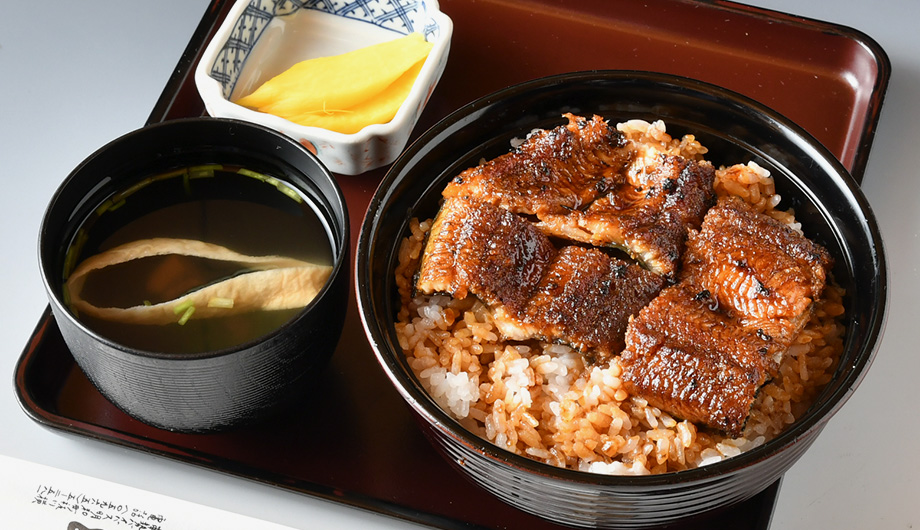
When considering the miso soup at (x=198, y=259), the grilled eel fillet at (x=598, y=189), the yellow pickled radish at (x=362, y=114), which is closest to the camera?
the miso soup at (x=198, y=259)

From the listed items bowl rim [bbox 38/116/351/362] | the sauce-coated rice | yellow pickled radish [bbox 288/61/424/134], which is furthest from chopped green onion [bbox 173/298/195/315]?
yellow pickled radish [bbox 288/61/424/134]

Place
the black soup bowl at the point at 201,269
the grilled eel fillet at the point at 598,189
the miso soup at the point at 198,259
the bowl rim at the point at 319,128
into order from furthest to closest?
the bowl rim at the point at 319,128
the grilled eel fillet at the point at 598,189
the miso soup at the point at 198,259
the black soup bowl at the point at 201,269

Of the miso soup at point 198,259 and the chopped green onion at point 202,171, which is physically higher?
the chopped green onion at point 202,171

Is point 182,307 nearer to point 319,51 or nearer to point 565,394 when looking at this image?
point 565,394

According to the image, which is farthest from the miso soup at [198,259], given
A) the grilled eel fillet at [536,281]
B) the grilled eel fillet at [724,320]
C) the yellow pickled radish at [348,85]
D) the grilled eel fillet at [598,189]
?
the grilled eel fillet at [724,320]

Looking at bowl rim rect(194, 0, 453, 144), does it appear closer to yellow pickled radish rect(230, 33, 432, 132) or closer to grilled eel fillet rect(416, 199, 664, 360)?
yellow pickled radish rect(230, 33, 432, 132)

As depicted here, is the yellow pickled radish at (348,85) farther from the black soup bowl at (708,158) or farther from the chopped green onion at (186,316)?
the chopped green onion at (186,316)

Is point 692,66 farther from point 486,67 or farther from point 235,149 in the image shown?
point 235,149

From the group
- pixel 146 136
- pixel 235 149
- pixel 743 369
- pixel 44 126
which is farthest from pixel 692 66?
pixel 44 126
